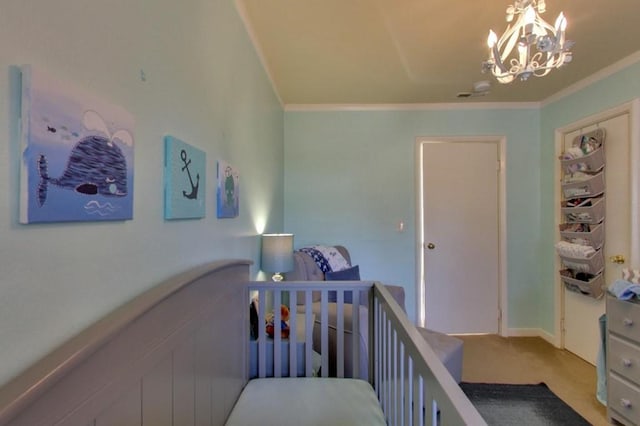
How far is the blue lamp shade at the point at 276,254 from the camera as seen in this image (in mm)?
2152

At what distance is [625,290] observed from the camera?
175 cm

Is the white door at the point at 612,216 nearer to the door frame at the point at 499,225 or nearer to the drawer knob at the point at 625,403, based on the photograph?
the drawer knob at the point at 625,403

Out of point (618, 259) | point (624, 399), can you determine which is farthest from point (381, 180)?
point (624, 399)

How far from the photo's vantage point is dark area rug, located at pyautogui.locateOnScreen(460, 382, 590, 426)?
1914mm

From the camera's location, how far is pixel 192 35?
1088 mm

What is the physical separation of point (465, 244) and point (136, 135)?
322 centimetres

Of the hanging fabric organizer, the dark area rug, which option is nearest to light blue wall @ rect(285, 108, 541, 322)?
the hanging fabric organizer

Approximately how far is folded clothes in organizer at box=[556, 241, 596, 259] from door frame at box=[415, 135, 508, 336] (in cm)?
50

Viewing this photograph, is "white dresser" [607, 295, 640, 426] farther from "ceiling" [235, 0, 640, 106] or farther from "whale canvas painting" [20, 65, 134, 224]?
"whale canvas painting" [20, 65, 134, 224]

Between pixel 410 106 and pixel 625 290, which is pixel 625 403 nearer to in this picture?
pixel 625 290

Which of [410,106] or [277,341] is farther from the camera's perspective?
[410,106]

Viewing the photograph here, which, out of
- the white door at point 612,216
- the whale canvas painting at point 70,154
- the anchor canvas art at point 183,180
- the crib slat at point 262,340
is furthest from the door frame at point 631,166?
the whale canvas painting at point 70,154

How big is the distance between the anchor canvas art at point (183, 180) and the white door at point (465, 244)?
2.69m

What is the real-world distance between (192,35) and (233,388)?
1411 millimetres
